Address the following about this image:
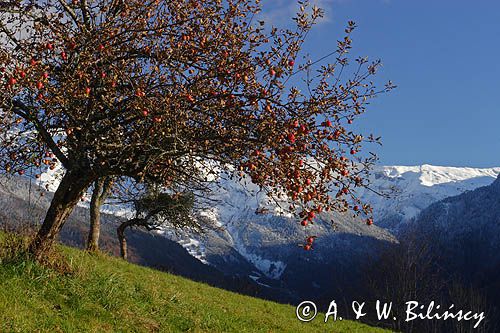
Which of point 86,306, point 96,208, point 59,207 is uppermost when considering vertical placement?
point 96,208

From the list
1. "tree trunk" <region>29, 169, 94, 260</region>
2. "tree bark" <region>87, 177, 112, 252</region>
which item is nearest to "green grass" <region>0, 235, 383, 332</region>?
"tree trunk" <region>29, 169, 94, 260</region>

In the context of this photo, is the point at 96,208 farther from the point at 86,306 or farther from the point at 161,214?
the point at 86,306

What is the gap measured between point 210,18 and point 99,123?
382 cm

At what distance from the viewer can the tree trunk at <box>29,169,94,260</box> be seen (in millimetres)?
12914

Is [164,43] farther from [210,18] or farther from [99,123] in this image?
[99,123]

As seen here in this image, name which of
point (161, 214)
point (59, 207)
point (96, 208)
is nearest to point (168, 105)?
point (59, 207)

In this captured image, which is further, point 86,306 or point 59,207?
point 59,207

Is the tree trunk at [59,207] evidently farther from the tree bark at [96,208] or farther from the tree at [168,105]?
the tree bark at [96,208]

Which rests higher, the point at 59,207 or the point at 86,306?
the point at 59,207

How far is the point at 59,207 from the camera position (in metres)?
13.4

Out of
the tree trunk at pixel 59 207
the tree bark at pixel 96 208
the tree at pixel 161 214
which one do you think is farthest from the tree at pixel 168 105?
the tree at pixel 161 214

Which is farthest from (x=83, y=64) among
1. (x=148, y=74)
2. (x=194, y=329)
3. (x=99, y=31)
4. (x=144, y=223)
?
(x=144, y=223)

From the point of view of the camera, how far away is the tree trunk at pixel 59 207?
42.4 feet

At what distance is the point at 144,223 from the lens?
39250 mm
